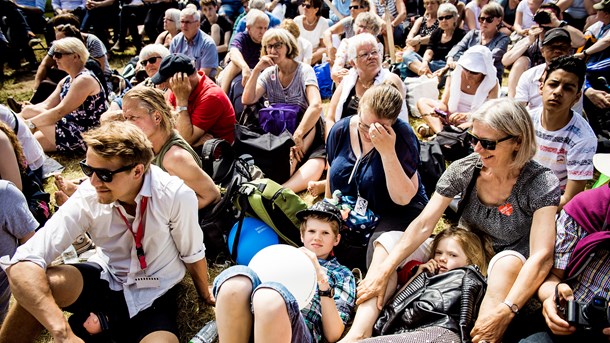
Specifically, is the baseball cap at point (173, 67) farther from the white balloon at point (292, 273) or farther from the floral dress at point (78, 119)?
the white balloon at point (292, 273)

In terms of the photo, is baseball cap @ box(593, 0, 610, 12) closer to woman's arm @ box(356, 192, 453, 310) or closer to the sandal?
the sandal

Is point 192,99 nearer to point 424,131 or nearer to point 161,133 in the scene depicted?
point 161,133

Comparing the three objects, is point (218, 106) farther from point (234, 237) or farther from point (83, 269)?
point (83, 269)

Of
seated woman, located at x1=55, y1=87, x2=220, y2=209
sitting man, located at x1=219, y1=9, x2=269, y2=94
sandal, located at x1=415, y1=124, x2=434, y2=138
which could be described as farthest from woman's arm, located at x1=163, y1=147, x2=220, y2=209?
sandal, located at x1=415, y1=124, x2=434, y2=138

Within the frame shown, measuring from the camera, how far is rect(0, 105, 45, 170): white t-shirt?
3602 mm

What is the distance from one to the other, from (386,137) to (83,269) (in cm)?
188

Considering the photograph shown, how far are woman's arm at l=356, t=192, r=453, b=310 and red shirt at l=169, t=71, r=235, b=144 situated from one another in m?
2.12

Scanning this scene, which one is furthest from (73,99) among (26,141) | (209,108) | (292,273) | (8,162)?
(292,273)

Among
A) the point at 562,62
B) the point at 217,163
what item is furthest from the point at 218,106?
the point at 562,62

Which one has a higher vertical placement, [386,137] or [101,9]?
[386,137]

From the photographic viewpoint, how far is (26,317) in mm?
2473

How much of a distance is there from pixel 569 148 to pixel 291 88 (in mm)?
2512

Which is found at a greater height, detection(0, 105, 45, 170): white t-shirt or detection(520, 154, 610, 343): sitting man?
detection(520, 154, 610, 343): sitting man

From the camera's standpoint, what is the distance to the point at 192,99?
427 centimetres
